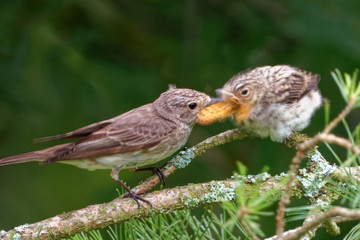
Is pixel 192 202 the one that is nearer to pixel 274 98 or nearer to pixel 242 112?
pixel 242 112

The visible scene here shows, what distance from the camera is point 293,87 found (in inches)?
172

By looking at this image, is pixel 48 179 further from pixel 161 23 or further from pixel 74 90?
pixel 161 23

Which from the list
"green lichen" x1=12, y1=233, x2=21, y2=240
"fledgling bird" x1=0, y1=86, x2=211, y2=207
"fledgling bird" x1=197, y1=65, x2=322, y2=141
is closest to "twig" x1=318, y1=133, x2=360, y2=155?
"green lichen" x1=12, y1=233, x2=21, y2=240

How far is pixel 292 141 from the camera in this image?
11.6ft

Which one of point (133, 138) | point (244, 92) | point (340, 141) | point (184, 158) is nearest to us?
point (340, 141)

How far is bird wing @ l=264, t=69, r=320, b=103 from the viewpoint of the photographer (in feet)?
13.9

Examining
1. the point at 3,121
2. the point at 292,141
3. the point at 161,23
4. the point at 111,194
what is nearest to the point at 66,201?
the point at 111,194

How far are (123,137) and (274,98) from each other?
128 cm

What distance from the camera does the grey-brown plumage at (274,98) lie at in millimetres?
3906

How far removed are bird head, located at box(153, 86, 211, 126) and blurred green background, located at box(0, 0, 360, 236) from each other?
0.41 meters

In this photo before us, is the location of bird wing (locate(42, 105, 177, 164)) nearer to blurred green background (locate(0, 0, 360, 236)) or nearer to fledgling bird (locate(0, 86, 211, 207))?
fledgling bird (locate(0, 86, 211, 207))

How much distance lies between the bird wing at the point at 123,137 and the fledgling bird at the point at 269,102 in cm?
44

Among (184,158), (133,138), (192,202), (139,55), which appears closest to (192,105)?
(133,138)

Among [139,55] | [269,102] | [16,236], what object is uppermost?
[139,55]
